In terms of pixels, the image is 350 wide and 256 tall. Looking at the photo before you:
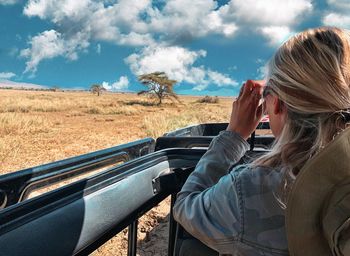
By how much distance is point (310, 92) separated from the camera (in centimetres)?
107

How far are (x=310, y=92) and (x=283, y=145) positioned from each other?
0.16m

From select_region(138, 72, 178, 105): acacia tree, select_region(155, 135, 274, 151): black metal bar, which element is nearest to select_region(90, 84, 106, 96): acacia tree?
select_region(138, 72, 178, 105): acacia tree

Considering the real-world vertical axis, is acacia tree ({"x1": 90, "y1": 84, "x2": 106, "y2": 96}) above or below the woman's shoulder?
above

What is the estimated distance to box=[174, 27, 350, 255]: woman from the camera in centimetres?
107

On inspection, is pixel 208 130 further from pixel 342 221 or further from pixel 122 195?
pixel 342 221

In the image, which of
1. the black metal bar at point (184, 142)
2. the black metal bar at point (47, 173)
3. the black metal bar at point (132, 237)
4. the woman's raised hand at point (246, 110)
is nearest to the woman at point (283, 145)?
the woman's raised hand at point (246, 110)

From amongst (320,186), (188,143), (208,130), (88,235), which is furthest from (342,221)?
(208,130)

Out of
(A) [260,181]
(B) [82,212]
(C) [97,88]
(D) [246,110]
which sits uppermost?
(C) [97,88]

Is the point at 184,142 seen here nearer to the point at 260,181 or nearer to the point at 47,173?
the point at 47,173

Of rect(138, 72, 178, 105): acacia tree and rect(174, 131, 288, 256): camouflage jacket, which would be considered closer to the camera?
rect(174, 131, 288, 256): camouflage jacket

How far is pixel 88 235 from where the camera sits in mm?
1211

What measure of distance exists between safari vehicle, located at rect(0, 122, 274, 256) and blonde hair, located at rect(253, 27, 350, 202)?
437mm

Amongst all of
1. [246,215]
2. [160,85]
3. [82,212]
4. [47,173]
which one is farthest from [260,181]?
[160,85]

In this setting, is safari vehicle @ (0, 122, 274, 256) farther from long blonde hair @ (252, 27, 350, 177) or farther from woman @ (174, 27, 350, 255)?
long blonde hair @ (252, 27, 350, 177)
